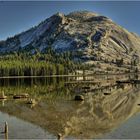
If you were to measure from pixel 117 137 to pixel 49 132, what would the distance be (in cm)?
1259

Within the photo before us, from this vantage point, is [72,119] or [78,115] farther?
[78,115]

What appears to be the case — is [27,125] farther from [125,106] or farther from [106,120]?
[125,106]

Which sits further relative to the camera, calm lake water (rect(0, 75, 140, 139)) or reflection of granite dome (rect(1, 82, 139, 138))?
reflection of granite dome (rect(1, 82, 139, 138))

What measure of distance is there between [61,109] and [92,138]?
3672 centimetres

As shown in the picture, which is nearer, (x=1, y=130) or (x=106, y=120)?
(x=1, y=130)

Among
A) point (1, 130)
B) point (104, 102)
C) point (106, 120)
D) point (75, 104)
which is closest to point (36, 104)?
point (75, 104)

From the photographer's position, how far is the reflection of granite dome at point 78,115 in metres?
69.8

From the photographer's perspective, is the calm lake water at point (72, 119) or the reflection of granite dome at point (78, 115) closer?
the calm lake water at point (72, 119)

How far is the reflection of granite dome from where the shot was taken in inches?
2746

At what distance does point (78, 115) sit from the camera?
87250mm

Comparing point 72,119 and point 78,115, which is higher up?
point 78,115

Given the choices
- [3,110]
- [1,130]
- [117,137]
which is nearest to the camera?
[117,137]

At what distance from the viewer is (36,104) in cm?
10731

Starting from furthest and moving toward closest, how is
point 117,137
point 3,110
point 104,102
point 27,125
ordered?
point 104,102, point 3,110, point 27,125, point 117,137
